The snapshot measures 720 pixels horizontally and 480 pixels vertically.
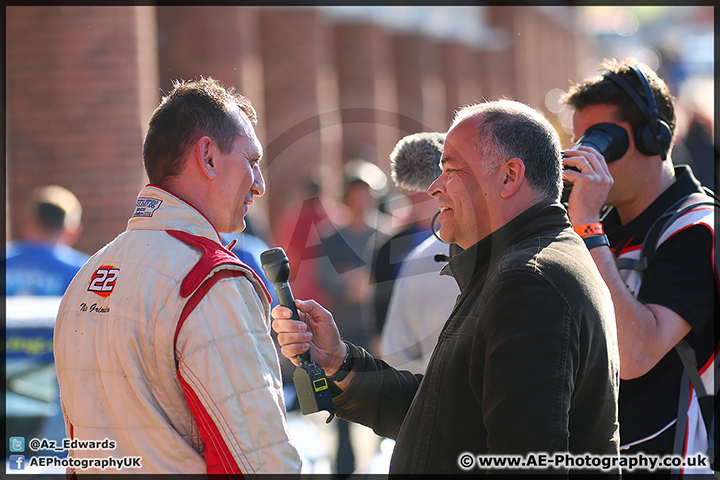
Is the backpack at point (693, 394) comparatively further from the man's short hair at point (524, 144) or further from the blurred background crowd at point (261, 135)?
the blurred background crowd at point (261, 135)

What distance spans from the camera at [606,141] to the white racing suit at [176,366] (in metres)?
1.47

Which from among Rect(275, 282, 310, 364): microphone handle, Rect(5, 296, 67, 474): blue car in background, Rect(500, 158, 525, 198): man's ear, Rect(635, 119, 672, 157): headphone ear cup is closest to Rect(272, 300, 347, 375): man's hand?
Rect(275, 282, 310, 364): microphone handle

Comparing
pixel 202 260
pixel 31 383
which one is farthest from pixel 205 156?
pixel 31 383

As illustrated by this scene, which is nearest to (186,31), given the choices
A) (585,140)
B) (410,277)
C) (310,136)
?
(310,136)

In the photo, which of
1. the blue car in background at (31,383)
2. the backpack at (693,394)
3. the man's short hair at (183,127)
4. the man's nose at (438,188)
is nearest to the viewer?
the man's short hair at (183,127)

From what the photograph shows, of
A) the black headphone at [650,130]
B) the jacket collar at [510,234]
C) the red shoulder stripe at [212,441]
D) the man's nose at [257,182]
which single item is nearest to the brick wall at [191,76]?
the black headphone at [650,130]

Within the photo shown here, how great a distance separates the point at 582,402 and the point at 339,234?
18.4ft

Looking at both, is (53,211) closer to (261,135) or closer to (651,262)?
(651,262)

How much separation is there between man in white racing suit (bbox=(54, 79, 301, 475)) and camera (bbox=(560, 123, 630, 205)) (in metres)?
1.46

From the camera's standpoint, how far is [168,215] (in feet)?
6.61

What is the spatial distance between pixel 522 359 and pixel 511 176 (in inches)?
23.2

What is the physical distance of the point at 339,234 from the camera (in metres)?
7.41

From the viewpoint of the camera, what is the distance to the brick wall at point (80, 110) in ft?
20.5

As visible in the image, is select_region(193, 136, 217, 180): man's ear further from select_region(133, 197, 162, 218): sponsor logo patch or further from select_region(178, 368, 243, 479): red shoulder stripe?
select_region(178, 368, 243, 479): red shoulder stripe
